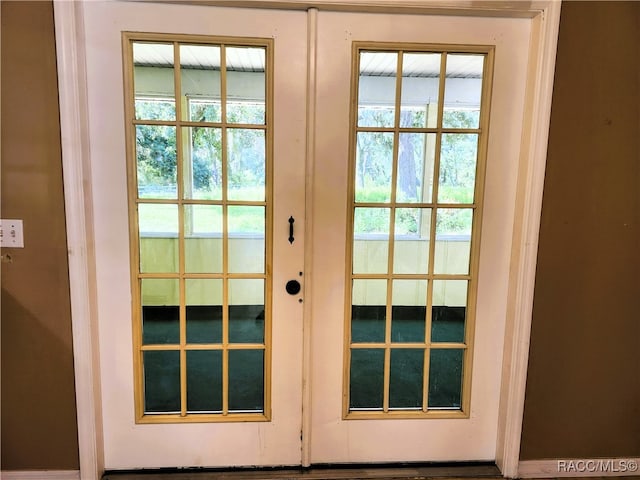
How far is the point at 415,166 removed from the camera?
61.4 inches

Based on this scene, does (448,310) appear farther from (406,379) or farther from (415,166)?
(415,166)

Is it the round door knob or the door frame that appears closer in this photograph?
the door frame

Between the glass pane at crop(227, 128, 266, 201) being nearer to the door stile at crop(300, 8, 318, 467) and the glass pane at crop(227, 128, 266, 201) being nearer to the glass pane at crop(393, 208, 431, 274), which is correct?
the door stile at crop(300, 8, 318, 467)

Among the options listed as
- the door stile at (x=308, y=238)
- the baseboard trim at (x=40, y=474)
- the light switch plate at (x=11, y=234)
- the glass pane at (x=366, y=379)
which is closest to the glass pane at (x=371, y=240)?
the door stile at (x=308, y=238)

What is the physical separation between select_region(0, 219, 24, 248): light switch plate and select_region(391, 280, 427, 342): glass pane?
154 cm

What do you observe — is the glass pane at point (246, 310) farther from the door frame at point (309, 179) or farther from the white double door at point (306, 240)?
the door frame at point (309, 179)

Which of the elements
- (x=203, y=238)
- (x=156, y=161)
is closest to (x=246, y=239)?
(x=203, y=238)

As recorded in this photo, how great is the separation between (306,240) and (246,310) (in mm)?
407

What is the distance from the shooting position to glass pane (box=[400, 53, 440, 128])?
1503 millimetres

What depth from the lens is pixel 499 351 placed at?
1666mm

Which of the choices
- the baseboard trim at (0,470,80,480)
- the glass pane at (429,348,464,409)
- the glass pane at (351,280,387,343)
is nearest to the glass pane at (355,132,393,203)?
the glass pane at (351,280,387,343)

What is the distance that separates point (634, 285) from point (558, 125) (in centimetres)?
77

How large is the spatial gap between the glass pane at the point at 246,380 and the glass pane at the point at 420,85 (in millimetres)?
1217

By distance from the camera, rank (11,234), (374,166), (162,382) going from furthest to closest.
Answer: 1. (162,382)
2. (374,166)
3. (11,234)
